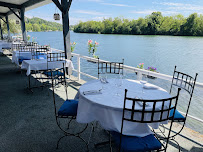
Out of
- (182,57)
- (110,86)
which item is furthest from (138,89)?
(182,57)

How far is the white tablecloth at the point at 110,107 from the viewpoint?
1661mm

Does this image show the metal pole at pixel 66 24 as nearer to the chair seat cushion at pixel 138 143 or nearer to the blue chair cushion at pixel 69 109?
the blue chair cushion at pixel 69 109

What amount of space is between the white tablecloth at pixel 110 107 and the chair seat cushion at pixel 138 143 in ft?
0.19

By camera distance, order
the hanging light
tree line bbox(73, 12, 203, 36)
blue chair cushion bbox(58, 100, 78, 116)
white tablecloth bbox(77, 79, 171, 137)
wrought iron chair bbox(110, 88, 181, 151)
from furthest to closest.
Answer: tree line bbox(73, 12, 203, 36)
the hanging light
blue chair cushion bbox(58, 100, 78, 116)
white tablecloth bbox(77, 79, 171, 137)
wrought iron chair bbox(110, 88, 181, 151)

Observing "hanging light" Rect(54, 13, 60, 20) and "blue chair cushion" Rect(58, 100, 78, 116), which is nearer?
"blue chair cushion" Rect(58, 100, 78, 116)

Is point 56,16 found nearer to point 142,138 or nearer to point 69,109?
point 69,109

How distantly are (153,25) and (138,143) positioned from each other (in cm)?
4750

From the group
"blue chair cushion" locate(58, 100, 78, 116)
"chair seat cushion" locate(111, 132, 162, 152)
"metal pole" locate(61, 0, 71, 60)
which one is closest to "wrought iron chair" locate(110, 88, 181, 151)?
"chair seat cushion" locate(111, 132, 162, 152)

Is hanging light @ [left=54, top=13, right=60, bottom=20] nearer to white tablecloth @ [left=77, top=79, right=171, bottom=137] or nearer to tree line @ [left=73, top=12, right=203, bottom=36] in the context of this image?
white tablecloth @ [left=77, top=79, right=171, bottom=137]

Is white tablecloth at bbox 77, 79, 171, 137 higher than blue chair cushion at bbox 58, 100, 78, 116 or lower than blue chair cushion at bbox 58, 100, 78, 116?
higher

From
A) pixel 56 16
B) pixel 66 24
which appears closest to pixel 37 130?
pixel 66 24

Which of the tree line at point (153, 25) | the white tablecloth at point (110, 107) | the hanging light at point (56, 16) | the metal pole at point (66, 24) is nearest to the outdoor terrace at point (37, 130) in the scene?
the white tablecloth at point (110, 107)

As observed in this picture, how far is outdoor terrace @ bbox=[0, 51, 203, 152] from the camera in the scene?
2209 mm

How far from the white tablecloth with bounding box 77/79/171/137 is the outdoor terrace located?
0.64 meters
